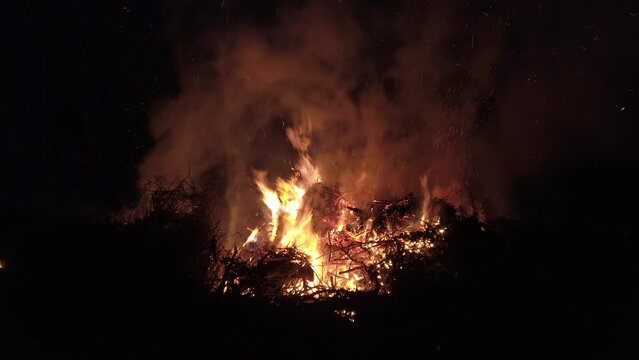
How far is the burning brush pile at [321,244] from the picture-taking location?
217 inches

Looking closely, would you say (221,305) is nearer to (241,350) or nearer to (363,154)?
(241,350)

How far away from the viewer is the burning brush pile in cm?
551

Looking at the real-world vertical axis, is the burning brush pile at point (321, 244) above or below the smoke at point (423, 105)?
below

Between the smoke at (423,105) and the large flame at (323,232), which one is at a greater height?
the smoke at (423,105)

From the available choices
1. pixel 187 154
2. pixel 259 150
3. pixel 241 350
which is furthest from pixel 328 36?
pixel 241 350

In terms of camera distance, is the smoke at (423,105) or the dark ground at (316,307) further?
the smoke at (423,105)

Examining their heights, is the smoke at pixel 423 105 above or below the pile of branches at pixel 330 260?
above

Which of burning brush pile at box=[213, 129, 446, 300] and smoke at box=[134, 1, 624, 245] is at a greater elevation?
smoke at box=[134, 1, 624, 245]

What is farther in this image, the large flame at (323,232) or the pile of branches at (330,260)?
the large flame at (323,232)

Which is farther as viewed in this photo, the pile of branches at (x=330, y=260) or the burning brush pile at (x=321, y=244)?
the burning brush pile at (x=321, y=244)

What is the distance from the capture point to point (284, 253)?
6156mm

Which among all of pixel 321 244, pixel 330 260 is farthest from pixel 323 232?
pixel 330 260

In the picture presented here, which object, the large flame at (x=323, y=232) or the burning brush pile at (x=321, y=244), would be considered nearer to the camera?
the burning brush pile at (x=321, y=244)

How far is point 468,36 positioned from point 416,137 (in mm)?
2504
